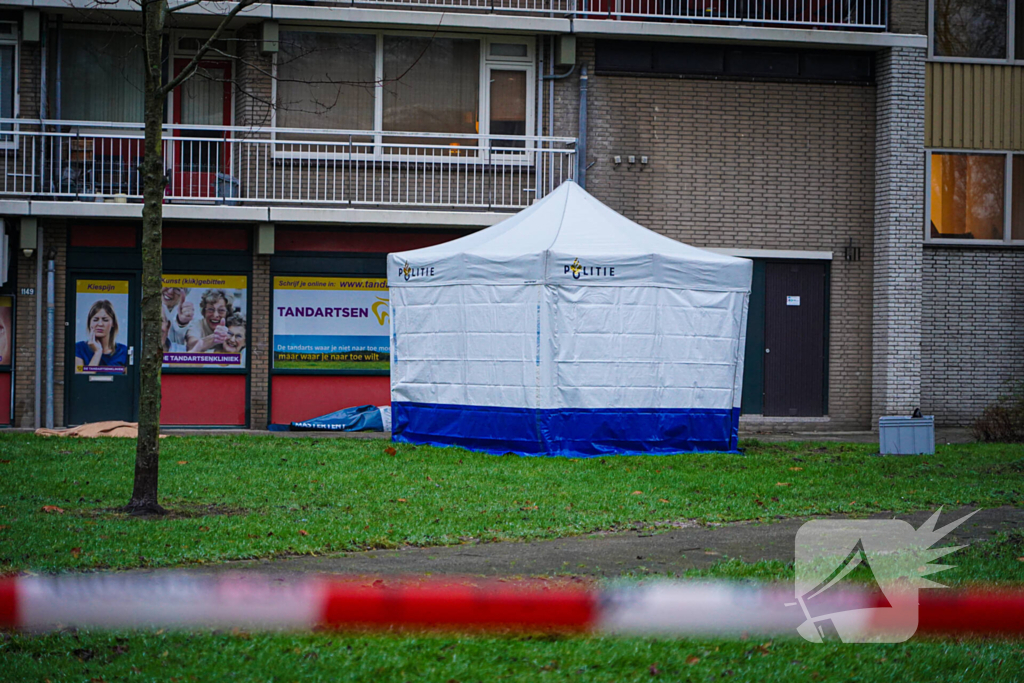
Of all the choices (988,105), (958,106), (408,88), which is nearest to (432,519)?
(408,88)

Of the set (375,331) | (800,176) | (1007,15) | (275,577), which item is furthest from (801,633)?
(1007,15)

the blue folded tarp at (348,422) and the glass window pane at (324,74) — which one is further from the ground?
the glass window pane at (324,74)

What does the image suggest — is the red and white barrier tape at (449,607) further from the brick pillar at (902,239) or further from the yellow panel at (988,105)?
the yellow panel at (988,105)

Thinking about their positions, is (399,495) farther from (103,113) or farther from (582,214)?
(103,113)

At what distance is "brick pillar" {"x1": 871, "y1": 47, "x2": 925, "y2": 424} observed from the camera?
18.6 metres

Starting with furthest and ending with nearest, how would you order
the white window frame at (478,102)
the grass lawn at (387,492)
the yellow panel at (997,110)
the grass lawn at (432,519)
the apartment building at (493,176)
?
the yellow panel at (997,110), the white window frame at (478,102), the apartment building at (493,176), the grass lawn at (387,492), the grass lawn at (432,519)

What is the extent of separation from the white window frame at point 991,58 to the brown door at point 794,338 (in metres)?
4.36

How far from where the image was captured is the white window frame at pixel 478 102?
708 inches

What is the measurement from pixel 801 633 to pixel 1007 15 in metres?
17.8

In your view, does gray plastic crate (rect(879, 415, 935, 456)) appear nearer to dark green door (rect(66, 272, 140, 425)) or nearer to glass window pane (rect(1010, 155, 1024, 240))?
glass window pane (rect(1010, 155, 1024, 240))

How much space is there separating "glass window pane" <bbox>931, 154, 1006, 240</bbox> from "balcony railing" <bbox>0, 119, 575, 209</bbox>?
22.3ft

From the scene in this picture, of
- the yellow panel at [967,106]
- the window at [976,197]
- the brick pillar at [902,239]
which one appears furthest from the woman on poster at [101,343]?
the yellow panel at [967,106]

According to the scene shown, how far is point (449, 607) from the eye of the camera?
10.9 feet

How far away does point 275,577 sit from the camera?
6.24 meters
